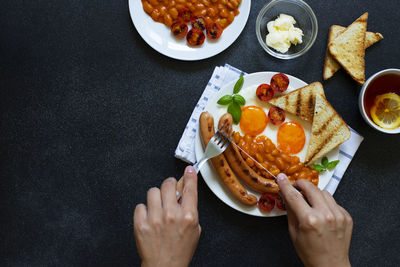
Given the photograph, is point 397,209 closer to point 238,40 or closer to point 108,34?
point 238,40

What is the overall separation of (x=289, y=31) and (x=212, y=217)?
57.6 inches

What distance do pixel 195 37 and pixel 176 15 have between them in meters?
0.23

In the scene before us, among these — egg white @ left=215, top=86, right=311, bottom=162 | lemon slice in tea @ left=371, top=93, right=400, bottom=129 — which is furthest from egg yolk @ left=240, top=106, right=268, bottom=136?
lemon slice in tea @ left=371, top=93, right=400, bottom=129

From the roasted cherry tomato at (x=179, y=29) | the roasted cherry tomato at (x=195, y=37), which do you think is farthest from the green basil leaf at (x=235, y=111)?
the roasted cherry tomato at (x=179, y=29)

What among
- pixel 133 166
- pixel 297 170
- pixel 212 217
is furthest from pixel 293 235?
pixel 133 166

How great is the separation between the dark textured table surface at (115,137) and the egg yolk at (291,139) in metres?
0.45

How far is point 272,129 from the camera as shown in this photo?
2.25m

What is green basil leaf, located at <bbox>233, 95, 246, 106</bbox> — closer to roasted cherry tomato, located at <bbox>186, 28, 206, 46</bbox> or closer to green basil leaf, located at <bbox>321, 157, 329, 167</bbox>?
roasted cherry tomato, located at <bbox>186, 28, 206, 46</bbox>

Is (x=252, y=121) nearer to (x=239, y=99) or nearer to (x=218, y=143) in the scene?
(x=239, y=99)

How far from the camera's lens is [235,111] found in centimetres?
219

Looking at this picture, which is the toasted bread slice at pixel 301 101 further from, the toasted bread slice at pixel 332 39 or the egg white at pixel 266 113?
the toasted bread slice at pixel 332 39

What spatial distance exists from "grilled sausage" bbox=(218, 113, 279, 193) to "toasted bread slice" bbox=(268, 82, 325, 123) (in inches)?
15.2

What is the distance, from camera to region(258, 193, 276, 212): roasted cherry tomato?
84.7 inches

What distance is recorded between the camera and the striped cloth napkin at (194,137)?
2.29 metres
